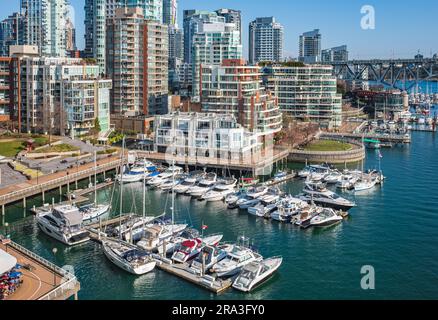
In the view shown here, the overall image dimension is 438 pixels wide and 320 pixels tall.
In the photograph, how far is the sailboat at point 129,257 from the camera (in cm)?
1978

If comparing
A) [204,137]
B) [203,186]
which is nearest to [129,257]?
[203,186]

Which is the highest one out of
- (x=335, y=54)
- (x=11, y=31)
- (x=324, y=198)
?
(x=11, y=31)

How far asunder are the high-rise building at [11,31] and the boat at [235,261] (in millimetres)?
79682

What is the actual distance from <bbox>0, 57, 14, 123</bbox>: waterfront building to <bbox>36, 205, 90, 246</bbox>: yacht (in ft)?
88.5

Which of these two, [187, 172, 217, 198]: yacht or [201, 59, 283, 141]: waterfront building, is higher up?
[201, 59, 283, 141]: waterfront building

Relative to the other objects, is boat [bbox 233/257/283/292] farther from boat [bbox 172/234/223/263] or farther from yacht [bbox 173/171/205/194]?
yacht [bbox 173/171/205/194]

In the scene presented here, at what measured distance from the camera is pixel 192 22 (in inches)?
4072

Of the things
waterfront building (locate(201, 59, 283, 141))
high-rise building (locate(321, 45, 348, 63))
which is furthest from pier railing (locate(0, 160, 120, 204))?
high-rise building (locate(321, 45, 348, 63))

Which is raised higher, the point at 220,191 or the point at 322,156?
the point at 322,156

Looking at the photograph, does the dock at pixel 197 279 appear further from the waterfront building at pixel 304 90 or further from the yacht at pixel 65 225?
the waterfront building at pixel 304 90

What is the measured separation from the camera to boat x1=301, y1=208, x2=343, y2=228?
86.3 feet

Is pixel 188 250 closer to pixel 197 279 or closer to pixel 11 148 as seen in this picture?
pixel 197 279

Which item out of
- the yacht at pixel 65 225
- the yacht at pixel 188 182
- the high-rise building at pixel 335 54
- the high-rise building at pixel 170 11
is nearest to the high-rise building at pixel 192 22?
the high-rise building at pixel 170 11

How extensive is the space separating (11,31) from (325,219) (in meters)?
94.6
